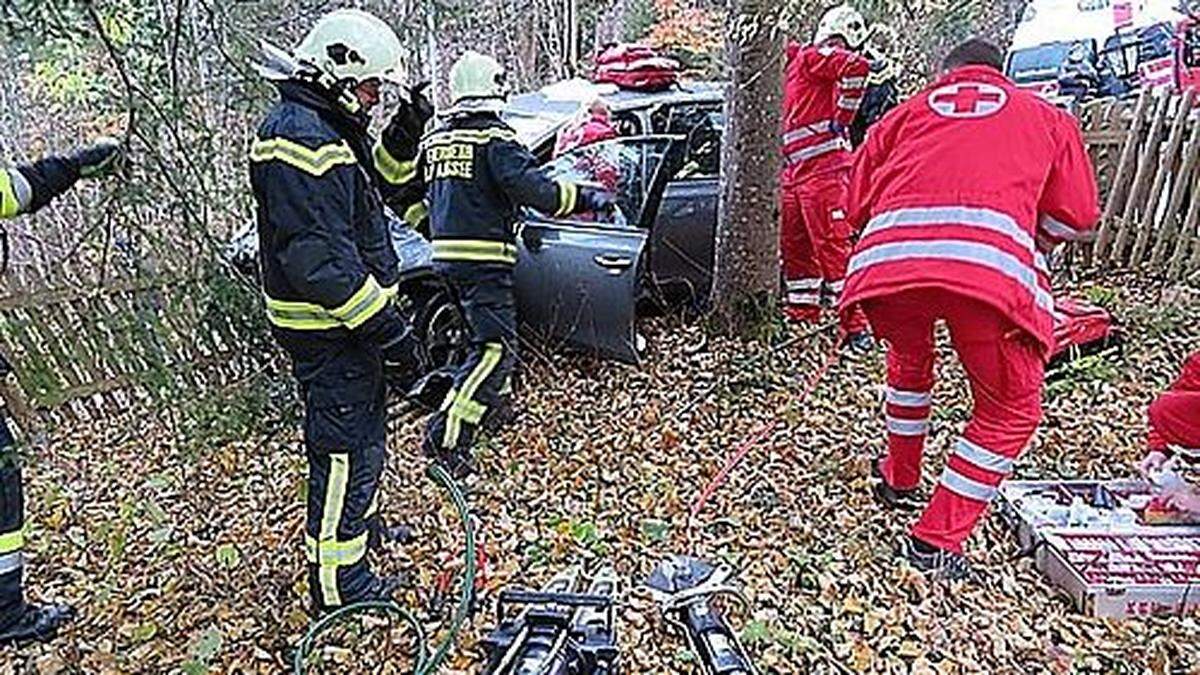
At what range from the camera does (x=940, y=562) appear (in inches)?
157

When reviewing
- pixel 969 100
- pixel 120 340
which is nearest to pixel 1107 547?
pixel 969 100

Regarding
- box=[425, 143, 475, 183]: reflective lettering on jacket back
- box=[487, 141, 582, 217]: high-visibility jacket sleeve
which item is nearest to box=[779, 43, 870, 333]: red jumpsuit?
box=[487, 141, 582, 217]: high-visibility jacket sleeve

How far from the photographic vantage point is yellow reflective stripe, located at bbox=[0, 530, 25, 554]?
3.82 meters

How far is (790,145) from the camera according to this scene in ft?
22.4

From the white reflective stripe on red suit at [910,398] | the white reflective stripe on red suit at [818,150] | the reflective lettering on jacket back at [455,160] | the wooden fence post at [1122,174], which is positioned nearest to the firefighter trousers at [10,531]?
the reflective lettering on jacket back at [455,160]

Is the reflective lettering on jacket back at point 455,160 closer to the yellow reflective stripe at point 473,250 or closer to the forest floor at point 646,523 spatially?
the yellow reflective stripe at point 473,250

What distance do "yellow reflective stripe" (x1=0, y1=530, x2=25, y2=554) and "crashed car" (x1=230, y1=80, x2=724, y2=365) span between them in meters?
1.75

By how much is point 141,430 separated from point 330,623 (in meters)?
3.28

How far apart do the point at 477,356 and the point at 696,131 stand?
2826mm

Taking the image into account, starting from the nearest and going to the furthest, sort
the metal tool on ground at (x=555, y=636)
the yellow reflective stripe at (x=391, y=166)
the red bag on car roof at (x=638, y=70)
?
the metal tool on ground at (x=555, y=636), the yellow reflective stripe at (x=391, y=166), the red bag on car roof at (x=638, y=70)

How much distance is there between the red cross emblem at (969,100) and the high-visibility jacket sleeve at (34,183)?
3.23 metres

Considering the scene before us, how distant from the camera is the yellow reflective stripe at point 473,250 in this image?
201 inches

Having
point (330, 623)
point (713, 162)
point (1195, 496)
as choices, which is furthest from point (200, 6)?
point (1195, 496)

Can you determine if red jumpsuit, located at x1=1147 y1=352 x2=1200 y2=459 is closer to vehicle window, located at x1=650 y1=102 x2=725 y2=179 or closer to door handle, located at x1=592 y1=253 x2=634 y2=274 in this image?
door handle, located at x1=592 y1=253 x2=634 y2=274
